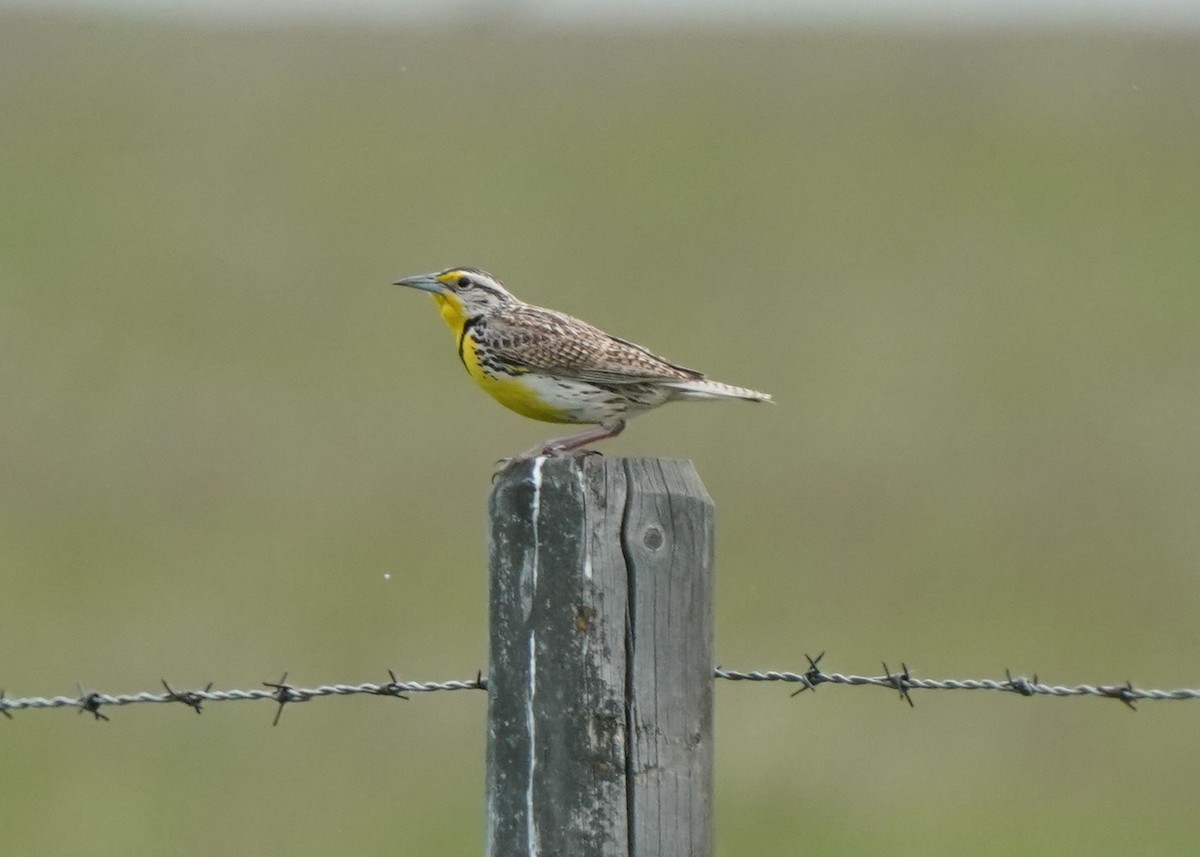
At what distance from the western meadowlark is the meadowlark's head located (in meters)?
0.38

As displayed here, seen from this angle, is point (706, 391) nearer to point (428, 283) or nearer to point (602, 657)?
point (428, 283)

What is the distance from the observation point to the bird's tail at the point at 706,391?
252 inches

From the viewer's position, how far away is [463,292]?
7398 mm

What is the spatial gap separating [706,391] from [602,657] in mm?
2369

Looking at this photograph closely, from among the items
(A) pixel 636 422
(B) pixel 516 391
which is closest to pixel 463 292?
(B) pixel 516 391

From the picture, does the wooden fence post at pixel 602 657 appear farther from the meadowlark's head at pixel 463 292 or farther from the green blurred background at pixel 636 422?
the green blurred background at pixel 636 422

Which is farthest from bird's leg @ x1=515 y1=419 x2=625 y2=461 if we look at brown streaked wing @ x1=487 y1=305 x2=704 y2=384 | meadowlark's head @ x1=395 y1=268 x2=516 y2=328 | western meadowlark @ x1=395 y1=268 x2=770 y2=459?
meadowlark's head @ x1=395 y1=268 x2=516 y2=328

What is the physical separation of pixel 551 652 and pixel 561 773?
0.24 meters

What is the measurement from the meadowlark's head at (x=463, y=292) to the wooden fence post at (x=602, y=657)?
3.06m

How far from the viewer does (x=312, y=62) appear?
106 feet

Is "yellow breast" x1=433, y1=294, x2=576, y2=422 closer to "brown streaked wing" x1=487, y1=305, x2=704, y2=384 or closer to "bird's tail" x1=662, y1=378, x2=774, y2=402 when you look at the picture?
"brown streaked wing" x1=487, y1=305, x2=704, y2=384

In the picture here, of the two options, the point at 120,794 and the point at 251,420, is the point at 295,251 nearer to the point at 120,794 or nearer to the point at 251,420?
the point at 251,420

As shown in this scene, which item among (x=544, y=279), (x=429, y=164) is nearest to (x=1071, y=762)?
(x=544, y=279)

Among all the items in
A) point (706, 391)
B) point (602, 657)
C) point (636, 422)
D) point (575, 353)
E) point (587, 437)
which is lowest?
point (602, 657)
